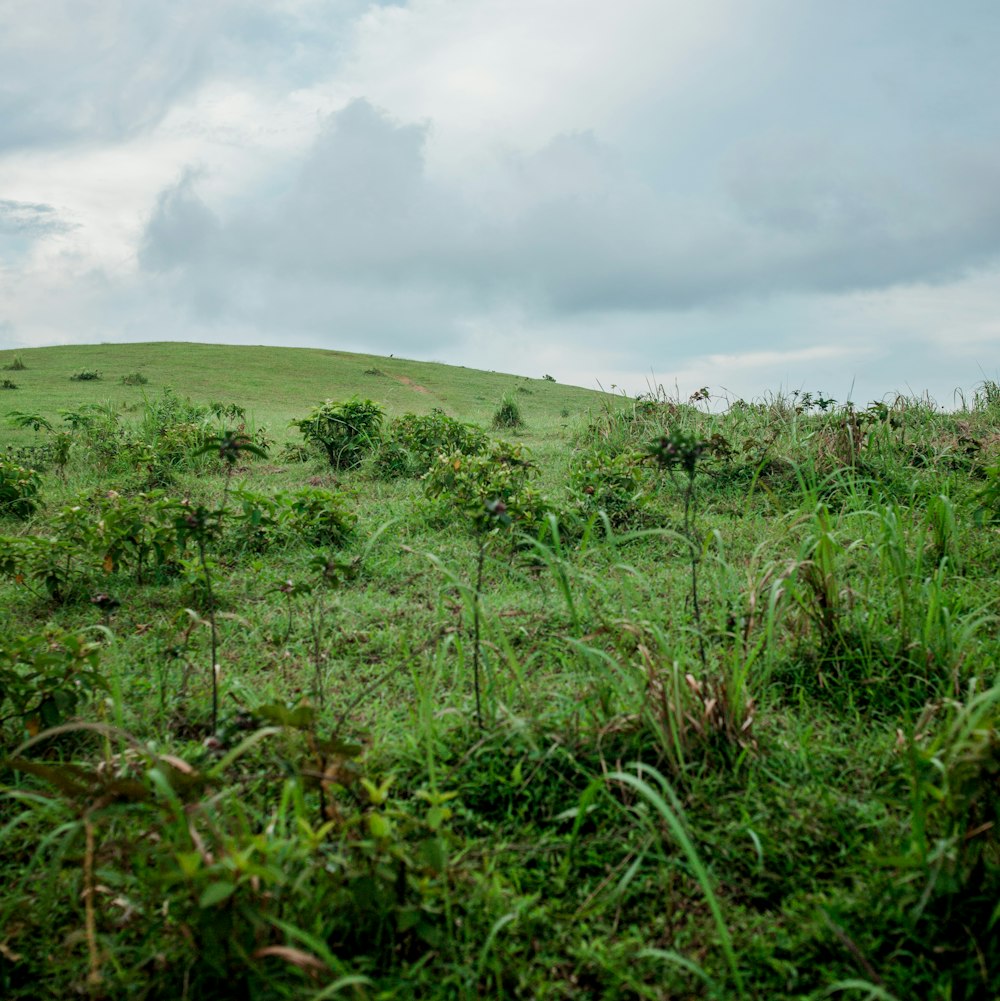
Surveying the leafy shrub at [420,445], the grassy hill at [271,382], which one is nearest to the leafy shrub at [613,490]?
the leafy shrub at [420,445]

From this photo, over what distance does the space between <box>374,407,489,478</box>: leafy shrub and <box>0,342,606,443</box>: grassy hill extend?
12.6 feet

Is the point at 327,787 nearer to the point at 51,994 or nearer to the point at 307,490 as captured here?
the point at 51,994

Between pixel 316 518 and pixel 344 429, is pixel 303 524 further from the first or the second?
pixel 344 429

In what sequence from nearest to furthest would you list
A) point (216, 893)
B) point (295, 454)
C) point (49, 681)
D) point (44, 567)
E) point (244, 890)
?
point (216, 893), point (244, 890), point (49, 681), point (44, 567), point (295, 454)

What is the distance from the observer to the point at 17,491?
18.4 ft

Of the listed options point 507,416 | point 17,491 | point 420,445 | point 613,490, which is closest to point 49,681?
point 613,490

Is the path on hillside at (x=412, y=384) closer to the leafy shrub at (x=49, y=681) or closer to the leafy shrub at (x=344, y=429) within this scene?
the leafy shrub at (x=344, y=429)

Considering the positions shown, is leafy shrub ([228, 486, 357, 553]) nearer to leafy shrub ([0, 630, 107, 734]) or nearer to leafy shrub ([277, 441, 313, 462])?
leafy shrub ([0, 630, 107, 734])

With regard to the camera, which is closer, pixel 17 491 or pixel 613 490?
pixel 613 490

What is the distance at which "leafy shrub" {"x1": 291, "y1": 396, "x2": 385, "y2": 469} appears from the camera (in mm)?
7531

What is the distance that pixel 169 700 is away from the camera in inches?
112

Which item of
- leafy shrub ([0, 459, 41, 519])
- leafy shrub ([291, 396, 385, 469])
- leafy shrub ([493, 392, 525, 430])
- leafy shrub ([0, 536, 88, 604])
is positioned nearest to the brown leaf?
leafy shrub ([0, 536, 88, 604])

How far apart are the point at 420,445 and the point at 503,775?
5070 mm

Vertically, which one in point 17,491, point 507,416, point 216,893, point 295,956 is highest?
point 507,416
